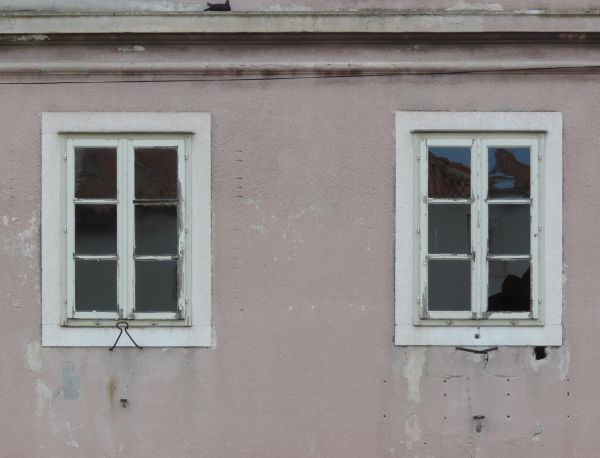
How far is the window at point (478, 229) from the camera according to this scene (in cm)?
538

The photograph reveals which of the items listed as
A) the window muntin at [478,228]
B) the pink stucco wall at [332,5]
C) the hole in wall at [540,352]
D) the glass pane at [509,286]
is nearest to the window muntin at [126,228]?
the pink stucco wall at [332,5]

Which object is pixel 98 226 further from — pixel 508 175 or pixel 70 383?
pixel 508 175

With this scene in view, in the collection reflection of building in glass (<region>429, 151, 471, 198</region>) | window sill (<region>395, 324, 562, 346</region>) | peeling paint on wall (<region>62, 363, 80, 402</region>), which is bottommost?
peeling paint on wall (<region>62, 363, 80, 402</region>)

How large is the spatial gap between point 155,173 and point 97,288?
2.91 ft

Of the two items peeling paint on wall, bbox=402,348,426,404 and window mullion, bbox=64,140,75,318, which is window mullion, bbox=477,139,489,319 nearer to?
peeling paint on wall, bbox=402,348,426,404

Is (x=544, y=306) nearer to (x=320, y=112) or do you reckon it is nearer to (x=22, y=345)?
(x=320, y=112)

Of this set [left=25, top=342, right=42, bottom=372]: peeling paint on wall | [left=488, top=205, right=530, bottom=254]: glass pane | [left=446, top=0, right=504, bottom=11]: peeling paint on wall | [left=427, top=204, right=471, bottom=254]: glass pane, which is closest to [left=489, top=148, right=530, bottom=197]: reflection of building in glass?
[left=488, top=205, right=530, bottom=254]: glass pane

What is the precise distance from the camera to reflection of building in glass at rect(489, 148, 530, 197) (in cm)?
541

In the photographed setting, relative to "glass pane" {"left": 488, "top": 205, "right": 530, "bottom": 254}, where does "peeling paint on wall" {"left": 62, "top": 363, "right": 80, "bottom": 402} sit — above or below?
below

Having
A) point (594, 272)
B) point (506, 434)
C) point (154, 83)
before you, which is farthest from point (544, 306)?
point (154, 83)

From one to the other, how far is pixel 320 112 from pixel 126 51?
1.39 metres

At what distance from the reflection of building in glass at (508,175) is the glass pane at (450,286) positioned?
557mm

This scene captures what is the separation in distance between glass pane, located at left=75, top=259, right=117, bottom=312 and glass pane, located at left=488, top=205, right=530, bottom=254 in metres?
2.61

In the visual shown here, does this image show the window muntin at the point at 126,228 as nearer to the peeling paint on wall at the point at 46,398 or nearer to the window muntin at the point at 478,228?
the peeling paint on wall at the point at 46,398
